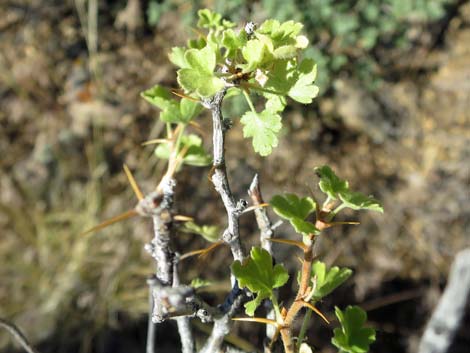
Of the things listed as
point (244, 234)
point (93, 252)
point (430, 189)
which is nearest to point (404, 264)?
point (430, 189)

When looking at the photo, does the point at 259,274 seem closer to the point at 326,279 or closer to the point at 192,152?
the point at 326,279

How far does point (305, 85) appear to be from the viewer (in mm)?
616

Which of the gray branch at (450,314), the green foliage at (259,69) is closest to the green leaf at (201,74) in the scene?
the green foliage at (259,69)

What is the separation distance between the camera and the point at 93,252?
2.25m

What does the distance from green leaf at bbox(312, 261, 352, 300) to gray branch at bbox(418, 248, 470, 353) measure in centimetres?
91

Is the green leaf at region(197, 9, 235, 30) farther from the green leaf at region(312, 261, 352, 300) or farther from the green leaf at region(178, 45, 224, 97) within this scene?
the green leaf at region(312, 261, 352, 300)

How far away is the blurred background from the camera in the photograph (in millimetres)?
2156

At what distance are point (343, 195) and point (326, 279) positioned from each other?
0.17 meters

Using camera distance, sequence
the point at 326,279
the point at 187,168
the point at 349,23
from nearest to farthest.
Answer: the point at 326,279
the point at 349,23
the point at 187,168


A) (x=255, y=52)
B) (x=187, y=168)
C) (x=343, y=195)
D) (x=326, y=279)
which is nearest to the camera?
(x=255, y=52)

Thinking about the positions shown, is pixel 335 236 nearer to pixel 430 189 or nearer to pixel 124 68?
pixel 430 189

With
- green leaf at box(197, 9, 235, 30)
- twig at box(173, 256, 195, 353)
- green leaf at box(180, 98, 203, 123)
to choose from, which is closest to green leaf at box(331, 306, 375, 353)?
twig at box(173, 256, 195, 353)

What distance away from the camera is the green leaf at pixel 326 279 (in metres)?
0.74

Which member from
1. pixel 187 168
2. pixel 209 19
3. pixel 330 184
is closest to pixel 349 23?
pixel 187 168
